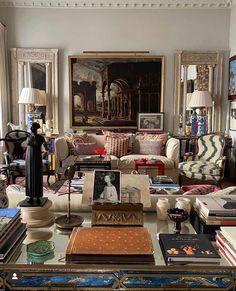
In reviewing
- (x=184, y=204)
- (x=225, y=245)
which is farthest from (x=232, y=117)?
(x=225, y=245)

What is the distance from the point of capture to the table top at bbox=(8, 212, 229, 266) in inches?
51.3

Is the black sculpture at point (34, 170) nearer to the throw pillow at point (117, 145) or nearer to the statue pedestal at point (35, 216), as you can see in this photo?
the statue pedestal at point (35, 216)

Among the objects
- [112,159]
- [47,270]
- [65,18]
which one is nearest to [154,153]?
[112,159]

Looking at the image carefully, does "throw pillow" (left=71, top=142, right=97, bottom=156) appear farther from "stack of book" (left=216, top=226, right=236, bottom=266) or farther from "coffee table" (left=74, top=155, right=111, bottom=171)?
"stack of book" (left=216, top=226, right=236, bottom=266)

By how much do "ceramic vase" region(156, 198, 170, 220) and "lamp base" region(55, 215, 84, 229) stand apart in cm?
45

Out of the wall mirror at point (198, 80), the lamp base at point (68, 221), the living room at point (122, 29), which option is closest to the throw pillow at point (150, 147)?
the wall mirror at point (198, 80)

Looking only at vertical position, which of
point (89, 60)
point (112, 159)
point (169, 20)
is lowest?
point (112, 159)

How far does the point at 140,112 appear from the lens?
19.7 ft

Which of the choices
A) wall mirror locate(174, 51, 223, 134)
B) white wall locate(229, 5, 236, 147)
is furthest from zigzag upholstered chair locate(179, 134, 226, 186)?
wall mirror locate(174, 51, 223, 134)

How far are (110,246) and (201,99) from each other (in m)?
4.70

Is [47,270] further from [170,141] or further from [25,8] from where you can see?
[25,8]

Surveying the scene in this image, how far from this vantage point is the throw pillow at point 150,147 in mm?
5359

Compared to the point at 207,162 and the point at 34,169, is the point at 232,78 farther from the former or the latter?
the point at 34,169

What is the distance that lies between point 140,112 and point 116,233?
469 cm
